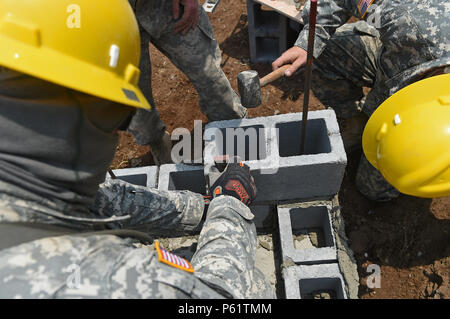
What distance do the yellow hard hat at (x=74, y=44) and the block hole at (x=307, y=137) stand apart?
1.62 metres

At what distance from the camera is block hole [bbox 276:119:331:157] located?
274 centimetres

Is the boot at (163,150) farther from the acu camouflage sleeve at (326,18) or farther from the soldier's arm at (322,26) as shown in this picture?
the acu camouflage sleeve at (326,18)

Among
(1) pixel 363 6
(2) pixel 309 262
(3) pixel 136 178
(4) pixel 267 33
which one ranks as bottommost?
(2) pixel 309 262

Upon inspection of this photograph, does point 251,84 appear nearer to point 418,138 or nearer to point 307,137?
point 307,137

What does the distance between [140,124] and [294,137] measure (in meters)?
1.50

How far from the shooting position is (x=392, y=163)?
7.51 feet

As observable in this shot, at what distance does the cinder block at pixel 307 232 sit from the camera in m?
2.50

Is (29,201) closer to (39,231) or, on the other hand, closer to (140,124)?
(39,231)

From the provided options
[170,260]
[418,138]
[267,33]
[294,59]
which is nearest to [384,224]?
[418,138]

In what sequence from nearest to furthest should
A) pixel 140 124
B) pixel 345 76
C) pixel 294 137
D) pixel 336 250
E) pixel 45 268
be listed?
pixel 45 268 → pixel 336 250 → pixel 294 137 → pixel 140 124 → pixel 345 76

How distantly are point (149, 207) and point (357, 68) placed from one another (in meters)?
2.56

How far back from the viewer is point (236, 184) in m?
2.23

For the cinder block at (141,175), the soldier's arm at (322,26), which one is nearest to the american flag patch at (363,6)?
the soldier's arm at (322,26)
